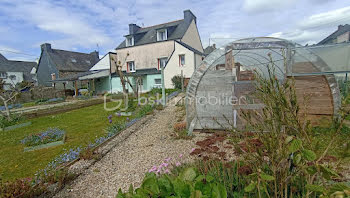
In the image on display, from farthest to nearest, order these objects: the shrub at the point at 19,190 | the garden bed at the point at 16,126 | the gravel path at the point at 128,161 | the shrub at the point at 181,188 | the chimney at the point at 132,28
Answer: the chimney at the point at 132,28, the garden bed at the point at 16,126, the gravel path at the point at 128,161, the shrub at the point at 19,190, the shrub at the point at 181,188

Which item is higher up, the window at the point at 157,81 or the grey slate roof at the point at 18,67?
the grey slate roof at the point at 18,67

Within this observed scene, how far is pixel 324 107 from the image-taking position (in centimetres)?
529

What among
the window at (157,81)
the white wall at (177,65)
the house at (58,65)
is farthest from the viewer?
the house at (58,65)

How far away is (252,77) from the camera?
4.76 meters

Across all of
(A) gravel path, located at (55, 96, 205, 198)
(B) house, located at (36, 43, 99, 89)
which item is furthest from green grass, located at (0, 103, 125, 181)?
(B) house, located at (36, 43, 99, 89)

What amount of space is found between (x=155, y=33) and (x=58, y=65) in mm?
17354

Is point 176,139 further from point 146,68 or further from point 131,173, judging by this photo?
point 146,68

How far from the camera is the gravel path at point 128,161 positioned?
3162 mm

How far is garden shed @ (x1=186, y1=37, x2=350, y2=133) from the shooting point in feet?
16.2

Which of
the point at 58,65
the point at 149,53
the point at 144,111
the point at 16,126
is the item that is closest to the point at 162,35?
the point at 149,53

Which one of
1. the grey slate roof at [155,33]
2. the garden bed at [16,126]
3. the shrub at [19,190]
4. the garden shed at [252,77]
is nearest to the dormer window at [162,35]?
the grey slate roof at [155,33]

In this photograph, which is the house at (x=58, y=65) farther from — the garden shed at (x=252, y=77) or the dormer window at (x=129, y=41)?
the garden shed at (x=252, y=77)

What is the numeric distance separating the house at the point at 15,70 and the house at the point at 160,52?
24803 millimetres

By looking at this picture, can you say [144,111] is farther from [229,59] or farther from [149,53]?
[149,53]
